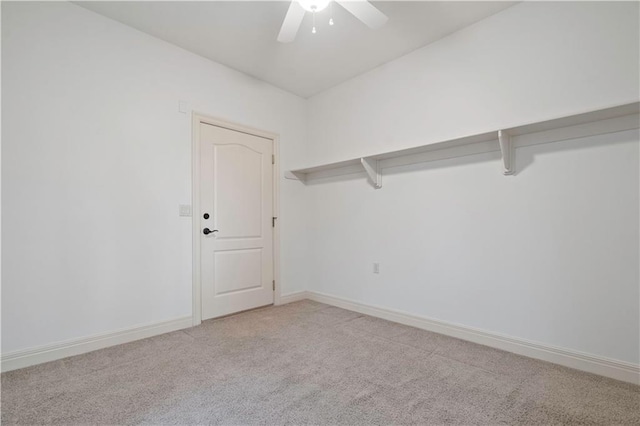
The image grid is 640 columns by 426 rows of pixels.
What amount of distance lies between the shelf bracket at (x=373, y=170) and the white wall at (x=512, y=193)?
104 mm

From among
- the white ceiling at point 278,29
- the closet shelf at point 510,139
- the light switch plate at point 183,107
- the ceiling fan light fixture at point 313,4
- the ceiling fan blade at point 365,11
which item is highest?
the white ceiling at point 278,29

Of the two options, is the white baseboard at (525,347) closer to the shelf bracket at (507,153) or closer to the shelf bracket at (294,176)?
the shelf bracket at (507,153)

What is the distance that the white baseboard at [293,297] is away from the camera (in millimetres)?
3799

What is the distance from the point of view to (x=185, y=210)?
9.78 ft

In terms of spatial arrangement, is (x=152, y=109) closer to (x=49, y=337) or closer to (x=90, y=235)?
(x=90, y=235)

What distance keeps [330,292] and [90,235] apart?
253cm

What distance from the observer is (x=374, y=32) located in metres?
2.76

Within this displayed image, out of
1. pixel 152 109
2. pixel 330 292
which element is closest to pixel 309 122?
pixel 152 109

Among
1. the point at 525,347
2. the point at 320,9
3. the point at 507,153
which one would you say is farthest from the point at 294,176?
the point at 525,347

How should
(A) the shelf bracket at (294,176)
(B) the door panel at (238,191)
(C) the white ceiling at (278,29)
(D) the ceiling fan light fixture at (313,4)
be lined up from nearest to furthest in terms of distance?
(D) the ceiling fan light fixture at (313,4)
(C) the white ceiling at (278,29)
(B) the door panel at (238,191)
(A) the shelf bracket at (294,176)

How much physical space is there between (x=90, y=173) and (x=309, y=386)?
7.58ft

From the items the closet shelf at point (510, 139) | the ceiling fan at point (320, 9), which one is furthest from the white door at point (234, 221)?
the ceiling fan at point (320, 9)

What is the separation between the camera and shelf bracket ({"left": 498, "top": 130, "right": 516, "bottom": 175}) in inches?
91.0

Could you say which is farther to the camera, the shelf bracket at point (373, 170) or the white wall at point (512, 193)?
the shelf bracket at point (373, 170)
